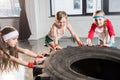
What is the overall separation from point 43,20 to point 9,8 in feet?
4.76

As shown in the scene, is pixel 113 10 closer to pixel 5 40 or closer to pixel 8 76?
pixel 8 76

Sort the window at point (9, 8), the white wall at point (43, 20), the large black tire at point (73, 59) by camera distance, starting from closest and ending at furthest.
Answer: the large black tire at point (73, 59), the white wall at point (43, 20), the window at point (9, 8)

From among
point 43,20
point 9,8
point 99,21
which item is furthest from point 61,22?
point 9,8

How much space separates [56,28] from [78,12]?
491 centimetres

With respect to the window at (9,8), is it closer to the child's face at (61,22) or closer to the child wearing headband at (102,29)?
the child's face at (61,22)

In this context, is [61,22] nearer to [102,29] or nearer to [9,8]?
[102,29]

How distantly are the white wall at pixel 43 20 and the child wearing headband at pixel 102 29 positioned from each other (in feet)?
15.1

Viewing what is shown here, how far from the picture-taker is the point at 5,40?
2451mm

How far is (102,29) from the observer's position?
11.4 feet

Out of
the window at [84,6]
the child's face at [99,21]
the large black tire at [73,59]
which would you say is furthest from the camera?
the window at [84,6]

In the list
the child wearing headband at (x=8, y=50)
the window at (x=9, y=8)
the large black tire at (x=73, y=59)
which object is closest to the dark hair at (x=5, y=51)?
the child wearing headband at (x=8, y=50)

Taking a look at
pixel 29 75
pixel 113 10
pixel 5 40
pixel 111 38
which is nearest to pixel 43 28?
pixel 113 10

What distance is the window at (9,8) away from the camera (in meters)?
8.75

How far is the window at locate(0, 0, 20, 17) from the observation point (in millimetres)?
8750
